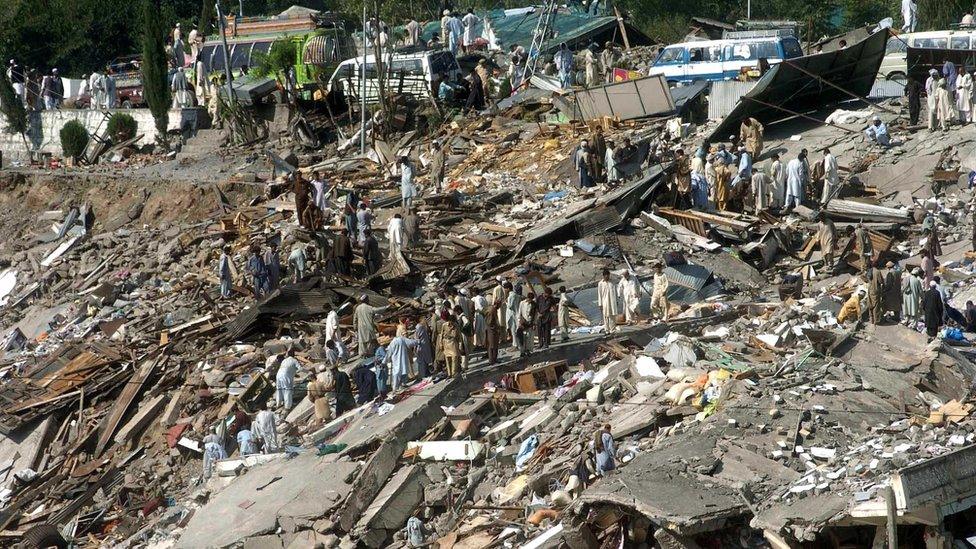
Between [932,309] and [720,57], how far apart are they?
1222cm

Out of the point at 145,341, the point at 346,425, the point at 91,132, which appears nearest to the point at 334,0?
the point at 91,132

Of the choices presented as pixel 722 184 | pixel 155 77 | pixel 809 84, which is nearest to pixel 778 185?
pixel 722 184

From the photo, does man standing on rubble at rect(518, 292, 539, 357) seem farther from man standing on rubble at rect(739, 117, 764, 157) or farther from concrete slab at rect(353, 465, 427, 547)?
man standing on rubble at rect(739, 117, 764, 157)

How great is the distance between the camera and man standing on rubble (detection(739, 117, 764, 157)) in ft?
81.9

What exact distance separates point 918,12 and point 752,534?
27.1m

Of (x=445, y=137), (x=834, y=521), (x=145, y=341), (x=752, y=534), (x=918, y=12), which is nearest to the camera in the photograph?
(x=834, y=521)

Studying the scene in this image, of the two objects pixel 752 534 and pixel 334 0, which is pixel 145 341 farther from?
pixel 334 0

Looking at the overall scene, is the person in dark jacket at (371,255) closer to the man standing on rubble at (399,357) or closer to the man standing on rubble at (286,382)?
the man standing on rubble at (286,382)

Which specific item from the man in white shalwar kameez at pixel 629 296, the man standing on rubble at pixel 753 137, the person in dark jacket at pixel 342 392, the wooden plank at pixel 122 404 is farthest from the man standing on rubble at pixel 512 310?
the man standing on rubble at pixel 753 137

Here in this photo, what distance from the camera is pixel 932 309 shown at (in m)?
17.3

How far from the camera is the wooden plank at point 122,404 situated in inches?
814

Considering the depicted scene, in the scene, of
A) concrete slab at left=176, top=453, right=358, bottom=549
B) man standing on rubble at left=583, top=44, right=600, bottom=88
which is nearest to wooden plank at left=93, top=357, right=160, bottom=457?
concrete slab at left=176, top=453, right=358, bottom=549

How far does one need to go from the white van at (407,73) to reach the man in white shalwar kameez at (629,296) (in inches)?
505

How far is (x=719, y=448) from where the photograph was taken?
13.6 m
